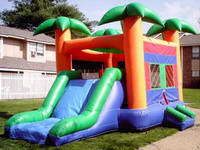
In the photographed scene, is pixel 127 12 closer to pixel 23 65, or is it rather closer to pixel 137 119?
pixel 137 119

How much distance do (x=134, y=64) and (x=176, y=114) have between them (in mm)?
1955

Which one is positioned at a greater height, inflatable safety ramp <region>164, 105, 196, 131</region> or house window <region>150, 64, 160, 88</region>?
house window <region>150, 64, 160, 88</region>

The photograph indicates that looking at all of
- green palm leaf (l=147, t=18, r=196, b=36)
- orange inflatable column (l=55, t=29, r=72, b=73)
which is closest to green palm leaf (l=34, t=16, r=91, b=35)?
orange inflatable column (l=55, t=29, r=72, b=73)

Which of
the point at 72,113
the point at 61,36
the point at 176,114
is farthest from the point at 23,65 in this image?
the point at 176,114

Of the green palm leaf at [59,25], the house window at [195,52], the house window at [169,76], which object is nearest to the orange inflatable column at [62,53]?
the green palm leaf at [59,25]

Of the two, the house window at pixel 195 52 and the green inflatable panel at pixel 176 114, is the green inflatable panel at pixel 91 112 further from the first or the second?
the house window at pixel 195 52

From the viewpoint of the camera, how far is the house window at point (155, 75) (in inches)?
344

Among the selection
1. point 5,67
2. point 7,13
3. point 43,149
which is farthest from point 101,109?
point 7,13

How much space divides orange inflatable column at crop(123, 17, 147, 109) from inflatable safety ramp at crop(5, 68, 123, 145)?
0.35 m

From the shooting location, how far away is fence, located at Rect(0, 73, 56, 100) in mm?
18906

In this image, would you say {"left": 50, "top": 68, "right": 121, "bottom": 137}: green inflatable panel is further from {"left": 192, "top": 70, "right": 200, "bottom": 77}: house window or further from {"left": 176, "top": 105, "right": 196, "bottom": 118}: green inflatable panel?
{"left": 192, "top": 70, "right": 200, "bottom": 77}: house window

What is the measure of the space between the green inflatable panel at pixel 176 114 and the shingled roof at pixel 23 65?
50.6 feet

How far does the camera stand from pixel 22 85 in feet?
65.0

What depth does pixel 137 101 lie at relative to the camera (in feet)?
25.3
